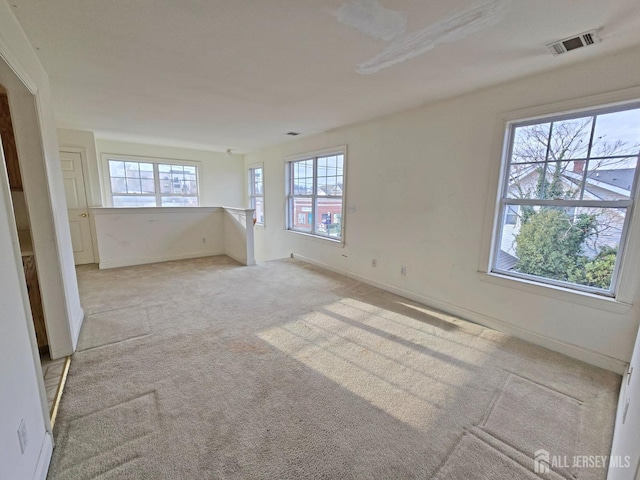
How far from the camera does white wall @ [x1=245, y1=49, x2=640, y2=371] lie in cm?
208

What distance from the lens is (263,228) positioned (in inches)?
251

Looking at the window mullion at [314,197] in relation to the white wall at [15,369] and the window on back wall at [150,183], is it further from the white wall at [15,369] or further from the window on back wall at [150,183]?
the white wall at [15,369]

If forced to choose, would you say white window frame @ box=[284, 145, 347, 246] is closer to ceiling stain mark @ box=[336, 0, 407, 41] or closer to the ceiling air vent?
ceiling stain mark @ box=[336, 0, 407, 41]

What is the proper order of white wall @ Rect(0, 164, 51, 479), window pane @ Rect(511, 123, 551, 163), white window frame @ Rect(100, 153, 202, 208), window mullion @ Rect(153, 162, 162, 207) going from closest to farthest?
white wall @ Rect(0, 164, 51, 479) < window pane @ Rect(511, 123, 551, 163) < white window frame @ Rect(100, 153, 202, 208) < window mullion @ Rect(153, 162, 162, 207)

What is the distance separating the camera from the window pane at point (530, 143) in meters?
2.37

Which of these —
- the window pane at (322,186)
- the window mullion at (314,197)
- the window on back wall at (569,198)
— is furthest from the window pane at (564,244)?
the window mullion at (314,197)

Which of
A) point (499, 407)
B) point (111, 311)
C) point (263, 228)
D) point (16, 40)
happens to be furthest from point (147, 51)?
point (263, 228)

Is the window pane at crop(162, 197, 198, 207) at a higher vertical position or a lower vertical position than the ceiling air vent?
lower

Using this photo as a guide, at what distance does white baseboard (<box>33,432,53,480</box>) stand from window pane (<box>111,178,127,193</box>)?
5.31m

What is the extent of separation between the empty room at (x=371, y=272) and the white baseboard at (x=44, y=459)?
0.01 metres

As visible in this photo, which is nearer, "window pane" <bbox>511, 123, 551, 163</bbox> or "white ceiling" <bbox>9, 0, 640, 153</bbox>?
"white ceiling" <bbox>9, 0, 640, 153</bbox>

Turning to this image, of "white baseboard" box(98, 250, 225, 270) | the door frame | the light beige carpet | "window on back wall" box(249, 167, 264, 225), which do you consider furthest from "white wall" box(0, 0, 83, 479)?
"window on back wall" box(249, 167, 264, 225)

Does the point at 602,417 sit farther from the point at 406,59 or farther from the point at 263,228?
the point at 263,228

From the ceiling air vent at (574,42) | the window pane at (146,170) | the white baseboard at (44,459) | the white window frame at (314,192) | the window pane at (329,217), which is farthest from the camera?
the window pane at (146,170)
